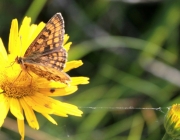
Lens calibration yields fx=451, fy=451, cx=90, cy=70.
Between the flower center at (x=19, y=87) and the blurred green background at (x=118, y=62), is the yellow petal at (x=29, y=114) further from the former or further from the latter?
the blurred green background at (x=118, y=62)

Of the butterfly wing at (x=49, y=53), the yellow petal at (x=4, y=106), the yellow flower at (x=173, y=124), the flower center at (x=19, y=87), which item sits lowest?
the yellow petal at (x=4, y=106)

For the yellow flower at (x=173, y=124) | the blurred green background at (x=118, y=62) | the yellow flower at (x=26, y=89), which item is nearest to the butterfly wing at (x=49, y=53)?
the yellow flower at (x=26, y=89)

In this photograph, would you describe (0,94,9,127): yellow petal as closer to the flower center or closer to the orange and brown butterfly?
the flower center

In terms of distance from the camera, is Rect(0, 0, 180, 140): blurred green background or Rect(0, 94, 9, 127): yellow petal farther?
Rect(0, 0, 180, 140): blurred green background

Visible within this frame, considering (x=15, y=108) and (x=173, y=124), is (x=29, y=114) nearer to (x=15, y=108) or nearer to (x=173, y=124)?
(x=15, y=108)

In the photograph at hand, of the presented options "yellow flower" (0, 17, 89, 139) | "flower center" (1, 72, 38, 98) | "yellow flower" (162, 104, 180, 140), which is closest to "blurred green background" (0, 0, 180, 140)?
"yellow flower" (0, 17, 89, 139)

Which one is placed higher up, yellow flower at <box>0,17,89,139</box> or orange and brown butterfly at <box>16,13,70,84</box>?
orange and brown butterfly at <box>16,13,70,84</box>

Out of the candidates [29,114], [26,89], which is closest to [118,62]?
[26,89]

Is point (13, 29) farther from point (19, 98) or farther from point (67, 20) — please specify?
point (67, 20)
